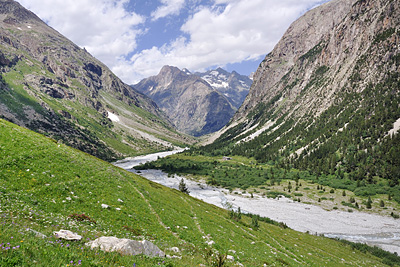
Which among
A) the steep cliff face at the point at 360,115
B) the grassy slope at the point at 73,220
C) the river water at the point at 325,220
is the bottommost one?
the river water at the point at 325,220

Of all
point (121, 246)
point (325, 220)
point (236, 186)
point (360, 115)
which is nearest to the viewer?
point (121, 246)

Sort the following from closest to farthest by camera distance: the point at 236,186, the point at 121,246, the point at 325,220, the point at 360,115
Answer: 1. the point at 121,246
2. the point at 325,220
3. the point at 236,186
4. the point at 360,115

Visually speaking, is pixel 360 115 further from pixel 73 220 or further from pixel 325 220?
pixel 73 220

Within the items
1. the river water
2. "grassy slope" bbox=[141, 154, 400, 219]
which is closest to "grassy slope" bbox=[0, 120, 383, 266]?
the river water

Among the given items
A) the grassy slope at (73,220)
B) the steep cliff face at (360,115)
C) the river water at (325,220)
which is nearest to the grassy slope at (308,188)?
the river water at (325,220)

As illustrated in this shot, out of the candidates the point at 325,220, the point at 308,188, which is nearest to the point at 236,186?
the point at 308,188

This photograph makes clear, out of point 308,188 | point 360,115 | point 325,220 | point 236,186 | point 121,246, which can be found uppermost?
point 360,115

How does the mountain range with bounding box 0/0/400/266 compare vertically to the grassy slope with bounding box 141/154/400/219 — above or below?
above

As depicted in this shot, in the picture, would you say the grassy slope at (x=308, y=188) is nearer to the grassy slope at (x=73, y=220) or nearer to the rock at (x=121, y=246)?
the grassy slope at (x=73, y=220)

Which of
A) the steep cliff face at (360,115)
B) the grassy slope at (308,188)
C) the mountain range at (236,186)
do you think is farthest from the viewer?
the steep cliff face at (360,115)

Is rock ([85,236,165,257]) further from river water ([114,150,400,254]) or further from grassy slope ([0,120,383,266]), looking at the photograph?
river water ([114,150,400,254])

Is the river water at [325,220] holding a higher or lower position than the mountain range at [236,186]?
lower

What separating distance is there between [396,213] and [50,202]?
8510cm

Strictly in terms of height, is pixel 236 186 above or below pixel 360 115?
below
